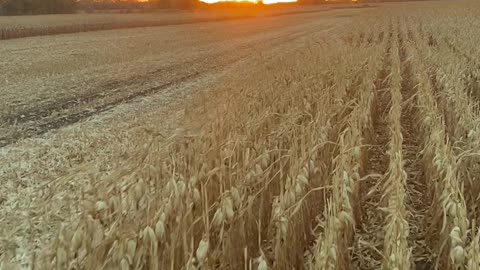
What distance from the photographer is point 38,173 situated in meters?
5.63

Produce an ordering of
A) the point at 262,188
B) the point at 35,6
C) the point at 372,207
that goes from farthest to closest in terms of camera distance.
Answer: the point at 35,6 → the point at 372,207 → the point at 262,188

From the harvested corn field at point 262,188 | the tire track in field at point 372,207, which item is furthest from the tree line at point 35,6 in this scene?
the tire track in field at point 372,207

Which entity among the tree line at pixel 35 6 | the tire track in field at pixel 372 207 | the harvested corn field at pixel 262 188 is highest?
the tree line at pixel 35 6

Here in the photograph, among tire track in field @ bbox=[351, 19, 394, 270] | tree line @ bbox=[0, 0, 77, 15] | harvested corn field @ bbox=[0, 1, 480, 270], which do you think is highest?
tree line @ bbox=[0, 0, 77, 15]

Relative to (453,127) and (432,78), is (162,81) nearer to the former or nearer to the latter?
(432,78)

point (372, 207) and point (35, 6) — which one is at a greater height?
point (35, 6)

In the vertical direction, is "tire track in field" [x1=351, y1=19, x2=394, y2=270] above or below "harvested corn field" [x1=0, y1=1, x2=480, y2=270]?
below

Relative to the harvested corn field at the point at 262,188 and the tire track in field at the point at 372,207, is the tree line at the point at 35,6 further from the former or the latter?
the tire track in field at the point at 372,207

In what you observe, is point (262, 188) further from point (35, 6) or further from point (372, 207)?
point (35, 6)

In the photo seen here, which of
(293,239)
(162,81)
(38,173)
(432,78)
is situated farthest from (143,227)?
(162,81)

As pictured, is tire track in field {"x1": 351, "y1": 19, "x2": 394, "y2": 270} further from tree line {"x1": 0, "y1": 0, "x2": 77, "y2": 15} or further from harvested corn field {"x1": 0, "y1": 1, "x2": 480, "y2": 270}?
tree line {"x1": 0, "y1": 0, "x2": 77, "y2": 15}

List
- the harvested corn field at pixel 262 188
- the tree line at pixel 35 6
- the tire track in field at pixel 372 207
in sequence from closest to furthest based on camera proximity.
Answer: the harvested corn field at pixel 262 188 → the tire track in field at pixel 372 207 → the tree line at pixel 35 6

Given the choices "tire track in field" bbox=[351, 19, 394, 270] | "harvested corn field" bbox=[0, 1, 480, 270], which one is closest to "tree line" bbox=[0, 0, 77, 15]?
"harvested corn field" bbox=[0, 1, 480, 270]

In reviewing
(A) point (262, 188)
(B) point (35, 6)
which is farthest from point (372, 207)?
(B) point (35, 6)
